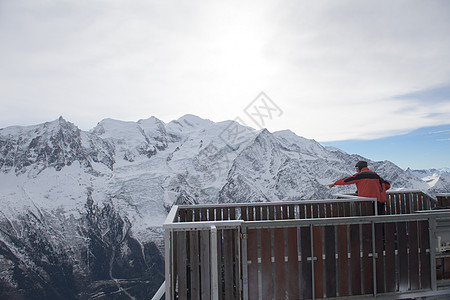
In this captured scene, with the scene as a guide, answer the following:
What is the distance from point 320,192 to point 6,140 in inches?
4853

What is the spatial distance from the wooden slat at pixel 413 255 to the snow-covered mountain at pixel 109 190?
93461 millimetres

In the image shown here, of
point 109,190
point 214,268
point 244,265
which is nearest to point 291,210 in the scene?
point 244,265

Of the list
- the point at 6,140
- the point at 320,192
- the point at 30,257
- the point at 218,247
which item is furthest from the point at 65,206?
the point at 218,247

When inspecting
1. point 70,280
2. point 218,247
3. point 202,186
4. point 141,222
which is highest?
point 218,247

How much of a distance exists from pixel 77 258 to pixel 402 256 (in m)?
117

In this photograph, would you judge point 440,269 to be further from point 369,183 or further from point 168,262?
point 168,262

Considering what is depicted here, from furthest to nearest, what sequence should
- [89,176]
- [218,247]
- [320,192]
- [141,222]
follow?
[320,192] < [89,176] < [141,222] < [218,247]

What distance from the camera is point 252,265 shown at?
175 inches

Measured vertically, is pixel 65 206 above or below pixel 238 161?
below

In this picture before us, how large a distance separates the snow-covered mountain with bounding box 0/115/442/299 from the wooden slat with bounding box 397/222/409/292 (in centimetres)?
9345

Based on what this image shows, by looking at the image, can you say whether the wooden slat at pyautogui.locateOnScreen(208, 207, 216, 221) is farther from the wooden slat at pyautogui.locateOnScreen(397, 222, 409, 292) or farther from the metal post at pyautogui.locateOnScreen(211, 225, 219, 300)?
the wooden slat at pyautogui.locateOnScreen(397, 222, 409, 292)

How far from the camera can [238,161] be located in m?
120

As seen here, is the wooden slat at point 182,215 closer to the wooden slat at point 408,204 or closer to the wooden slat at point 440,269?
the wooden slat at point 440,269

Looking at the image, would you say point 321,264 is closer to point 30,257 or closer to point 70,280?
point 70,280
